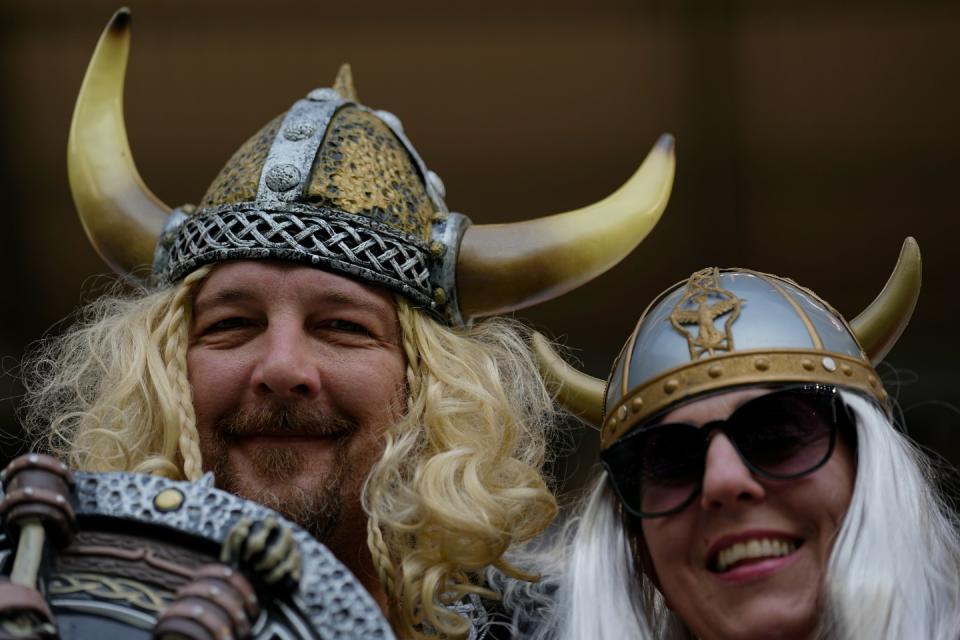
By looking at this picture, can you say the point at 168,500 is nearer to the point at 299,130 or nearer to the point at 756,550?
the point at 756,550

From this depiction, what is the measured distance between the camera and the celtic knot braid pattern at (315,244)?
2889 mm

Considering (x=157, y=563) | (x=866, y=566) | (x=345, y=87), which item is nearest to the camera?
(x=157, y=563)

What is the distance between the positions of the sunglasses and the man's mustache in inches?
23.2

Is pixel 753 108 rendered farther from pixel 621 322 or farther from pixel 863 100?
pixel 621 322

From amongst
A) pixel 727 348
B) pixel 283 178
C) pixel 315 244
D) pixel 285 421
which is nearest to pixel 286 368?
pixel 285 421

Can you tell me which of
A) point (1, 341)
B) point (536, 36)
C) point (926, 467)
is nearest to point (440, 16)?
point (536, 36)

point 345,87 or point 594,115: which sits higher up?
point 345,87

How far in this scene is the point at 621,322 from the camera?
223 inches

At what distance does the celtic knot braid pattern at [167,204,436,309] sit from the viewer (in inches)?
114

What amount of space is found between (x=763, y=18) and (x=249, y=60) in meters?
1.44

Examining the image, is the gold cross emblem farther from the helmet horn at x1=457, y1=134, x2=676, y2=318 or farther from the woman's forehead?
the helmet horn at x1=457, y1=134, x2=676, y2=318

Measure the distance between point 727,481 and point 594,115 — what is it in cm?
293

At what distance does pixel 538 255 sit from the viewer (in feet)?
10.0

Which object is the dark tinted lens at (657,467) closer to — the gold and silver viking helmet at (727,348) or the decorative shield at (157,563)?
the gold and silver viking helmet at (727,348)
